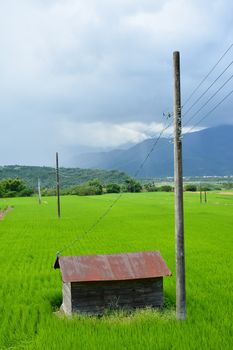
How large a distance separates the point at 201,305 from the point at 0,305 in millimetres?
5008

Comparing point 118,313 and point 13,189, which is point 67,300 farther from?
point 13,189

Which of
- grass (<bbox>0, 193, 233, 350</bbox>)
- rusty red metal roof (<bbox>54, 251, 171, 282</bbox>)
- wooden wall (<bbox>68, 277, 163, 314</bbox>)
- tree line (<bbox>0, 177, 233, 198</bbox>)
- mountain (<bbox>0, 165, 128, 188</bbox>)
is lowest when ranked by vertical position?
grass (<bbox>0, 193, 233, 350</bbox>)

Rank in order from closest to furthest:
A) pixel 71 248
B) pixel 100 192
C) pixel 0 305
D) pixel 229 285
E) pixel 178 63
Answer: pixel 178 63
pixel 0 305
pixel 229 285
pixel 71 248
pixel 100 192

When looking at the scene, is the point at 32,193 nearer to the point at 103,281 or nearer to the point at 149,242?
the point at 149,242

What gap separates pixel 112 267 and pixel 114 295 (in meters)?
0.65

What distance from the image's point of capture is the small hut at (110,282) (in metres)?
11.4

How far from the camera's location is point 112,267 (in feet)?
38.7

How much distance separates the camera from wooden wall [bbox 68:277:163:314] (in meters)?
11.4

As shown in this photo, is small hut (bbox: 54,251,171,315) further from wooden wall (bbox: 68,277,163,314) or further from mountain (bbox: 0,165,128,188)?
mountain (bbox: 0,165,128,188)

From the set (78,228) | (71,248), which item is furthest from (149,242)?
(78,228)

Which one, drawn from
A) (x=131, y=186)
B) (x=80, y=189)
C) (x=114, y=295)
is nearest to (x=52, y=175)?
(x=131, y=186)

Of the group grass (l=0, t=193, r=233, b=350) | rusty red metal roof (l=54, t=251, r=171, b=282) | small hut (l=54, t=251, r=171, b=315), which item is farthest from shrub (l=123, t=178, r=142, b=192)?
small hut (l=54, t=251, r=171, b=315)

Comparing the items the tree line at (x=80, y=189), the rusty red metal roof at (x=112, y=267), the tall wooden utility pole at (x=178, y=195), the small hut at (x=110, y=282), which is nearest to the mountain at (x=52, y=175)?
the tree line at (x=80, y=189)

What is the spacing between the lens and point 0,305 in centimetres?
1251
